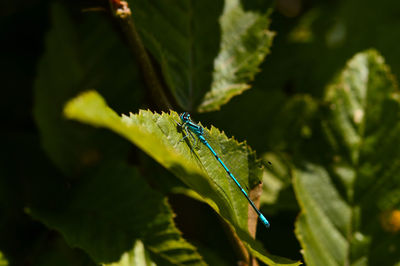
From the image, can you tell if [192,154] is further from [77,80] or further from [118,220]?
[77,80]

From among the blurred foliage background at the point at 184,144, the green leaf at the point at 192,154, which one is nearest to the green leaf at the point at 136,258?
the blurred foliage background at the point at 184,144

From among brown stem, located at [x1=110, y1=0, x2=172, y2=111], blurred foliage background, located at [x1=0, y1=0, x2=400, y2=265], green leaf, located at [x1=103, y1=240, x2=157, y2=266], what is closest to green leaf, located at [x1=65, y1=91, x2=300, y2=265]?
blurred foliage background, located at [x1=0, y1=0, x2=400, y2=265]

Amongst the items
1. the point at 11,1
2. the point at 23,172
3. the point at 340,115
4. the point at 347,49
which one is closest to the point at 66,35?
the point at 11,1

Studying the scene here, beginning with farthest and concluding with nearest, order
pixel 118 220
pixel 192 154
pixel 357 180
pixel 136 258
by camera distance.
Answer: pixel 357 180 < pixel 118 220 < pixel 136 258 < pixel 192 154

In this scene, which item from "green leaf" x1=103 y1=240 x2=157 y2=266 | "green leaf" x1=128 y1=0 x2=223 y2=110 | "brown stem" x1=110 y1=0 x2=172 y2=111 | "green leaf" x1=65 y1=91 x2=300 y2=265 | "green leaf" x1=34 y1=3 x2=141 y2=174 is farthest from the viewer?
"green leaf" x1=34 y1=3 x2=141 y2=174

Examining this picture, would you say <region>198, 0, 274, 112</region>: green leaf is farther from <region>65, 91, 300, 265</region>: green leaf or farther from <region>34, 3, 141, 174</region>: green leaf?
<region>34, 3, 141, 174</region>: green leaf

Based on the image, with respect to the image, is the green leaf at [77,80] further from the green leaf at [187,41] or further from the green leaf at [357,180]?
the green leaf at [357,180]

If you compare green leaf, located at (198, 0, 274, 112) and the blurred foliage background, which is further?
green leaf, located at (198, 0, 274, 112)

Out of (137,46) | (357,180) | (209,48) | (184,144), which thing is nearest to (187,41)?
(209,48)
